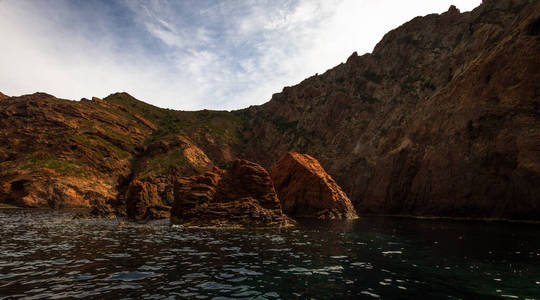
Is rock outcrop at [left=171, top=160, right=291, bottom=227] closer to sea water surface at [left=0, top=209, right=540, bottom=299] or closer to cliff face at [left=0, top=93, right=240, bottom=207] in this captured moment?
sea water surface at [left=0, top=209, right=540, bottom=299]

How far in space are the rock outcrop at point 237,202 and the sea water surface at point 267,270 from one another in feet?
39.7

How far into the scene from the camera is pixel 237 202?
103 feet

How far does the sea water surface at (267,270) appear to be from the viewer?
8.24m

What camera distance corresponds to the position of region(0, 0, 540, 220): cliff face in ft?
109

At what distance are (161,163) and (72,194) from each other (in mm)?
27008

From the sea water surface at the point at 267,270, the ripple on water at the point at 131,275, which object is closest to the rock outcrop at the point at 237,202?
the sea water surface at the point at 267,270

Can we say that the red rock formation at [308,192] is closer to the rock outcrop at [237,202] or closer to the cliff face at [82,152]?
the rock outcrop at [237,202]

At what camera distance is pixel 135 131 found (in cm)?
11812

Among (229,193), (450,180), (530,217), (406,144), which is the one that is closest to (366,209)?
(406,144)

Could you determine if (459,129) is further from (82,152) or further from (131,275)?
(82,152)

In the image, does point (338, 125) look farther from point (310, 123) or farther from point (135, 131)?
point (135, 131)

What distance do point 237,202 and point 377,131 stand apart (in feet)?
189

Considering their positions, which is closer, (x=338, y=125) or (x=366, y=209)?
(x=366, y=209)

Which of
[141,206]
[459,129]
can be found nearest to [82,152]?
[141,206]
